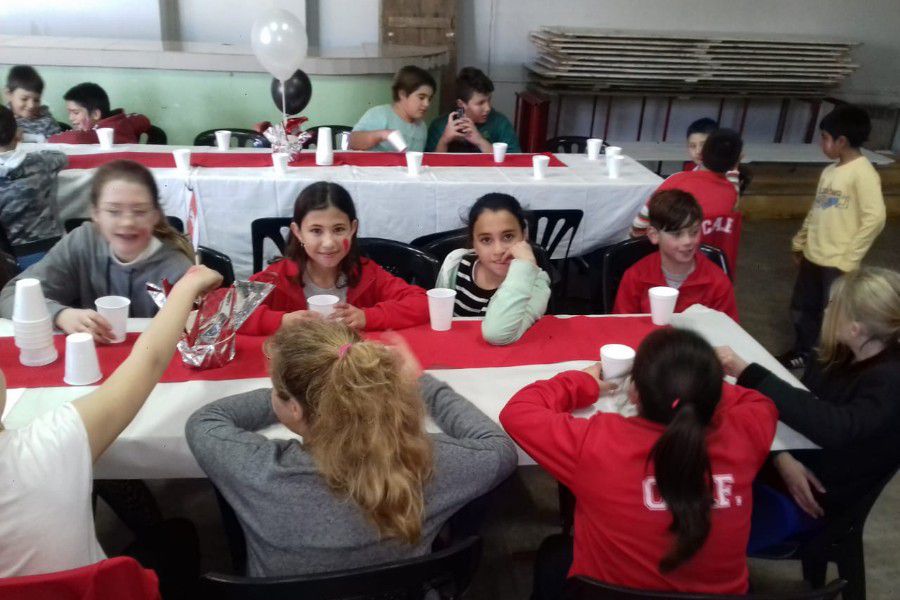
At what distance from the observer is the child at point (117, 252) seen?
207 cm

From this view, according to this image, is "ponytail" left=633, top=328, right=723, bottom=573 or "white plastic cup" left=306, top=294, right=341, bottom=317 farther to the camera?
"white plastic cup" left=306, top=294, right=341, bottom=317

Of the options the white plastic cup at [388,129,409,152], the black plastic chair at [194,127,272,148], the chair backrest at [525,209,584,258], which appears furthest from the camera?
the black plastic chair at [194,127,272,148]

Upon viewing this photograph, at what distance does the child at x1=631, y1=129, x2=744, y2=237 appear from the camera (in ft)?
9.95

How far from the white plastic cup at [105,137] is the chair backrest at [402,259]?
6.45ft

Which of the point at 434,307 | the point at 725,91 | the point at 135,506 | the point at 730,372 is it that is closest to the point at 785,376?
the point at 730,372

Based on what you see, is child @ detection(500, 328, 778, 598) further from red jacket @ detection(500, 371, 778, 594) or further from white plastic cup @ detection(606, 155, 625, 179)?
white plastic cup @ detection(606, 155, 625, 179)

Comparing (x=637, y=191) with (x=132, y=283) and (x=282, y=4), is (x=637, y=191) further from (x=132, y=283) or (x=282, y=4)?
(x=282, y=4)

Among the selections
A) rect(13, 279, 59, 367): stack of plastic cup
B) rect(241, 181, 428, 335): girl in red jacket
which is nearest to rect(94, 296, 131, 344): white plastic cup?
rect(13, 279, 59, 367): stack of plastic cup

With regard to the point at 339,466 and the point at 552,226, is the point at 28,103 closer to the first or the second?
the point at 552,226

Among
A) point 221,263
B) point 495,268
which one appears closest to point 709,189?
point 495,268

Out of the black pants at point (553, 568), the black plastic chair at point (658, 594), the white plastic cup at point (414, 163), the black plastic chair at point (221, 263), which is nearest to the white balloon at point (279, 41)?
the white plastic cup at point (414, 163)

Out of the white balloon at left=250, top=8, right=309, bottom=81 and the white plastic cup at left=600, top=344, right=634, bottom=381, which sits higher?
the white balloon at left=250, top=8, right=309, bottom=81

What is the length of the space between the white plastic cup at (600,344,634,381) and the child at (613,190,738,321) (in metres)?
0.72

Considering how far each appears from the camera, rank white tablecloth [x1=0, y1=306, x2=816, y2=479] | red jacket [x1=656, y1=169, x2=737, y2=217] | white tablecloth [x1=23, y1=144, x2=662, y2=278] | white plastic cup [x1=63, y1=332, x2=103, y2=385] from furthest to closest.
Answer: white tablecloth [x1=23, y1=144, x2=662, y2=278] → red jacket [x1=656, y1=169, x2=737, y2=217] → white plastic cup [x1=63, y1=332, x2=103, y2=385] → white tablecloth [x1=0, y1=306, x2=816, y2=479]
